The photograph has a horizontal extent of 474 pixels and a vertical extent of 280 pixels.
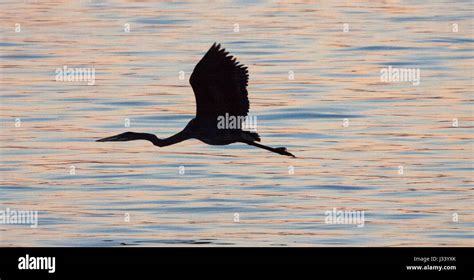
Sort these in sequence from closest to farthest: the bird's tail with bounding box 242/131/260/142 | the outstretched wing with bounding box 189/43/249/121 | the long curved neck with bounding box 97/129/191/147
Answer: the outstretched wing with bounding box 189/43/249/121 → the bird's tail with bounding box 242/131/260/142 → the long curved neck with bounding box 97/129/191/147

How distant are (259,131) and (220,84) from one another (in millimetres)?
4132

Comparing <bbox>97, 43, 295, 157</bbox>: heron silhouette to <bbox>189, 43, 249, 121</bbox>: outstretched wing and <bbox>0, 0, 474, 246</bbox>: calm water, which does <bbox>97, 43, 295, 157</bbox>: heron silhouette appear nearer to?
<bbox>189, 43, 249, 121</bbox>: outstretched wing

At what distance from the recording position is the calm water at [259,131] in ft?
43.8

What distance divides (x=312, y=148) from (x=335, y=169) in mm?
788

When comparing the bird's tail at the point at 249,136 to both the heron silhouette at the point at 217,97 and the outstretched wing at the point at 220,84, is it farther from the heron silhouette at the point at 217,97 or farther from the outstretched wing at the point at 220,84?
the outstretched wing at the point at 220,84

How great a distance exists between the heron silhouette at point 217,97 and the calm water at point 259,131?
2.91ft

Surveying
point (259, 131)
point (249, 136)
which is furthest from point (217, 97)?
point (259, 131)

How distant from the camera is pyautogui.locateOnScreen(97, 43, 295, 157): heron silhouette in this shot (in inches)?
476

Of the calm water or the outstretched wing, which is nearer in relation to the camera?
the outstretched wing

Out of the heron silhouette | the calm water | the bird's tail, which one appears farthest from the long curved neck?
the calm water

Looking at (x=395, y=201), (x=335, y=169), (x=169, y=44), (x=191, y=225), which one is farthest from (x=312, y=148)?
(x=169, y=44)

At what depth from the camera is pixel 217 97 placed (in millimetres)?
12445

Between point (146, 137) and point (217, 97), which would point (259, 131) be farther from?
point (217, 97)

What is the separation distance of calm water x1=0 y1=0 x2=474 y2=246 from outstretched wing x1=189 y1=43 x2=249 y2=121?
124cm
